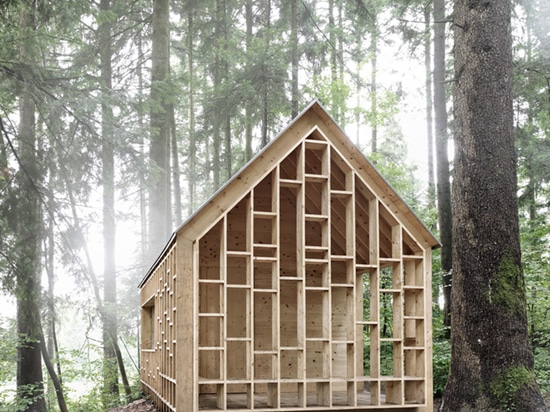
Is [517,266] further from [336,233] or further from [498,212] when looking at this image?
[336,233]

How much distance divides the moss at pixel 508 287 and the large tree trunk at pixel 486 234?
12 millimetres

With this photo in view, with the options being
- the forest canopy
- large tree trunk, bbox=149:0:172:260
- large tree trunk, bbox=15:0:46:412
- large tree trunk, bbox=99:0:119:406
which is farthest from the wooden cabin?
large tree trunk, bbox=149:0:172:260

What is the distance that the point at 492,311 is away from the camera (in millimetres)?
7664

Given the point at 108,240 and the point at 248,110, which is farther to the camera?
the point at 248,110

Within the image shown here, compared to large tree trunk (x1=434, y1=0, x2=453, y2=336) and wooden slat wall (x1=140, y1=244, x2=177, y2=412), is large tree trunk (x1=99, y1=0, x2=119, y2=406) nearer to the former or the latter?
wooden slat wall (x1=140, y1=244, x2=177, y2=412)

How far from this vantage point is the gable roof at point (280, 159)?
7.61 m

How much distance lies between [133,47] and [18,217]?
9.33 meters

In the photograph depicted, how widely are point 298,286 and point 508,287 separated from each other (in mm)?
2541

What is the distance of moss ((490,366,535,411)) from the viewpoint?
24.1 feet

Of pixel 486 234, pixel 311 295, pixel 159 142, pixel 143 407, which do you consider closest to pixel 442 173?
pixel 311 295

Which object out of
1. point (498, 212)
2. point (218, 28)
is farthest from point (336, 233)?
point (218, 28)

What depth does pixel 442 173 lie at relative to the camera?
13.9m

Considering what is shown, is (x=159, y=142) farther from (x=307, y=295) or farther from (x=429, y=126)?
(x=429, y=126)

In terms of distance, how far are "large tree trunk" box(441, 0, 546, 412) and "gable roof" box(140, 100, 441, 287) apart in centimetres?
74
